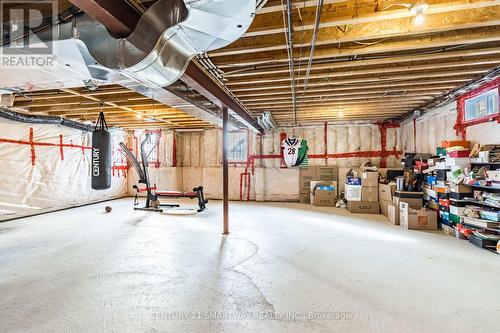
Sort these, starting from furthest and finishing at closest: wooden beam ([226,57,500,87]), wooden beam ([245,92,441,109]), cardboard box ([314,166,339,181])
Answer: cardboard box ([314,166,339,181]) < wooden beam ([245,92,441,109]) < wooden beam ([226,57,500,87])

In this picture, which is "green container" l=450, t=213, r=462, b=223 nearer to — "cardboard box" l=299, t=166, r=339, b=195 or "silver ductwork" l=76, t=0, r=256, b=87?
"cardboard box" l=299, t=166, r=339, b=195

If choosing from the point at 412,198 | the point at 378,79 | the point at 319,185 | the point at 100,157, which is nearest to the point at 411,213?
the point at 412,198

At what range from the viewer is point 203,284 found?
7.47 feet

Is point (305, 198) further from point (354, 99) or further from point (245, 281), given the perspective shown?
point (245, 281)

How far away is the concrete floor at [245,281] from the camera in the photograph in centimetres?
175

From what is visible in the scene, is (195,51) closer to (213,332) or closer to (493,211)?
(213,332)

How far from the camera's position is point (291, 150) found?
7.31 m

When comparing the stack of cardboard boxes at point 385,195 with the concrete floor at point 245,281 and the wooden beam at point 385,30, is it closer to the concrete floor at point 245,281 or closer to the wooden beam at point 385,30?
the concrete floor at point 245,281

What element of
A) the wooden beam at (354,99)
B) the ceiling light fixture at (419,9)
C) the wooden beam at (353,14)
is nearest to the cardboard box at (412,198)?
the wooden beam at (354,99)

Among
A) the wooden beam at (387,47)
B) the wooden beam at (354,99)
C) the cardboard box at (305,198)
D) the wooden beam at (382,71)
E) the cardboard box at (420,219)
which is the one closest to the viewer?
the wooden beam at (387,47)

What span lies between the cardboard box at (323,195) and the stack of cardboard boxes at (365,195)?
0.73 m

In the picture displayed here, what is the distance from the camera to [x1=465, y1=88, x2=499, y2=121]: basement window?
10.8ft

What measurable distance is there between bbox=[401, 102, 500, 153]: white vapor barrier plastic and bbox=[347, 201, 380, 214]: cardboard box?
1.62m

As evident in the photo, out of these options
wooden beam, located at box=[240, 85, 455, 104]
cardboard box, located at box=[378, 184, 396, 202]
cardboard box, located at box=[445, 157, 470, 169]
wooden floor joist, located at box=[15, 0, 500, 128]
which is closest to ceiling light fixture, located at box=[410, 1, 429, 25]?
wooden floor joist, located at box=[15, 0, 500, 128]
